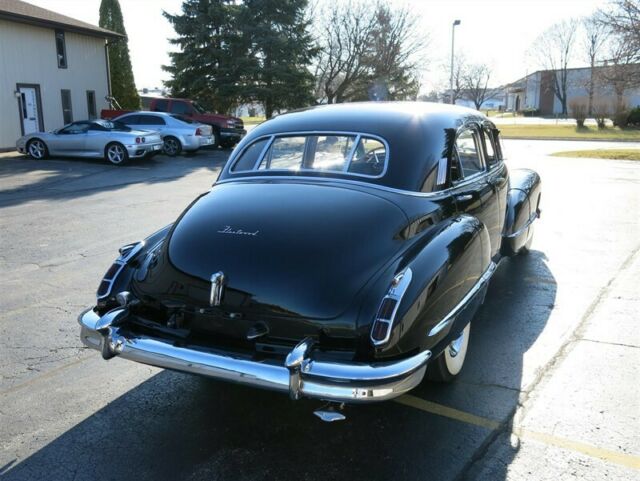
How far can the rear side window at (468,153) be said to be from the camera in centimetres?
443

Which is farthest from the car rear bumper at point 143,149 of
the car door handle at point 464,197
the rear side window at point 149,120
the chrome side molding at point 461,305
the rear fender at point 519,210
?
the chrome side molding at point 461,305

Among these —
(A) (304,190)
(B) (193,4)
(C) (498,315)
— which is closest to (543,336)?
(C) (498,315)

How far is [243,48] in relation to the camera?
98.8ft

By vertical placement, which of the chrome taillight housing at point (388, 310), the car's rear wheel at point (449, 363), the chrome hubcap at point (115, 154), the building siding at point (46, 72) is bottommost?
the car's rear wheel at point (449, 363)

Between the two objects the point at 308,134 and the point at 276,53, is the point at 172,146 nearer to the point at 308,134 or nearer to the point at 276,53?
the point at 276,53

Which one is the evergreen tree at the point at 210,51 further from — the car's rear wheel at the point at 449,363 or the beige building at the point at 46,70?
the car's rear wheel at the point at 449,363

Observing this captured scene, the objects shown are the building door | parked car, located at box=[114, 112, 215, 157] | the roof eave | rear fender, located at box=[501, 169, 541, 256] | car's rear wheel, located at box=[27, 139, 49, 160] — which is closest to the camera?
rear fender, located at box=[501, 169, 541, 256]

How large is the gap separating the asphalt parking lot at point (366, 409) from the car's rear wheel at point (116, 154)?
1115 centimetres

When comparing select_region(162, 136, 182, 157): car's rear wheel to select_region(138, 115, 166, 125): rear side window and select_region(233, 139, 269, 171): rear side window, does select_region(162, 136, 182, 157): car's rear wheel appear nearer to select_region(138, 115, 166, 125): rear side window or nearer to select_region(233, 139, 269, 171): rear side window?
select_region(138, 115, 166, 125): rear side window

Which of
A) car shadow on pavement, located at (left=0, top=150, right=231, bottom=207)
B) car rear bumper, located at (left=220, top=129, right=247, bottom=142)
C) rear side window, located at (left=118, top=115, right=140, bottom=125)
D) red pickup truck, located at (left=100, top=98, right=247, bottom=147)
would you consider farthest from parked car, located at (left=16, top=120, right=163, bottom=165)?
car rear bumper, located at (left=220, top=129, right=247, bottom=142)

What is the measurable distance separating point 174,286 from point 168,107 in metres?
20.9

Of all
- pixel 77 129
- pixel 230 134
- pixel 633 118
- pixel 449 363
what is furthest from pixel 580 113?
pixel 449 363

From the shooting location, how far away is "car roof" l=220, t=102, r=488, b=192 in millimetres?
3816

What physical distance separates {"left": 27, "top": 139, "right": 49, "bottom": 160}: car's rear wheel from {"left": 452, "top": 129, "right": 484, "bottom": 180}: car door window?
16224 mm
